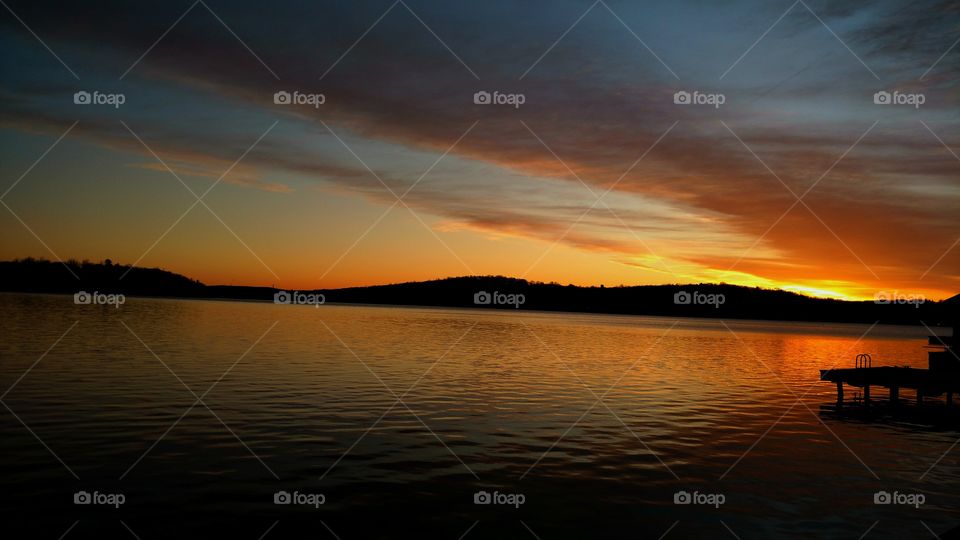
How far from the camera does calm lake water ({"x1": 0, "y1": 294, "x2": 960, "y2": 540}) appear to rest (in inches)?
610

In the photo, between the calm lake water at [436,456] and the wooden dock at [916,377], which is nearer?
the calm lake water at [436,456]

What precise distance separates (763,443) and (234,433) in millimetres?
19285

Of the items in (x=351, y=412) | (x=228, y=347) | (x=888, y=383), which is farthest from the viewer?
(x=228, y=347)

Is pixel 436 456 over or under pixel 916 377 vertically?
under

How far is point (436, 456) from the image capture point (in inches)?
842

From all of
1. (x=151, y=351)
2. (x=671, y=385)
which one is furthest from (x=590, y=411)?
(x=151, y=351)

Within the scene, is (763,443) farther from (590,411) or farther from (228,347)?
(228,347)

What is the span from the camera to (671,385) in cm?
4325

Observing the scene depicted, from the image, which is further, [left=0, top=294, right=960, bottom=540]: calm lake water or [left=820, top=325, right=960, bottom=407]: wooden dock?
[left=820, top=325, right=960, bottom=407]: wooden dock

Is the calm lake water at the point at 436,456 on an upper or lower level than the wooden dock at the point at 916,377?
lower

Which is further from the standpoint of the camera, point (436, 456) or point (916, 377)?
point (916, 377)

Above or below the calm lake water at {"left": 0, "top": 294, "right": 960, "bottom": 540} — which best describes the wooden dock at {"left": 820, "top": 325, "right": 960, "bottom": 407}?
above

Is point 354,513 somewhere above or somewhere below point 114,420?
below

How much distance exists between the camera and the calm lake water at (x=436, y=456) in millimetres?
15484
